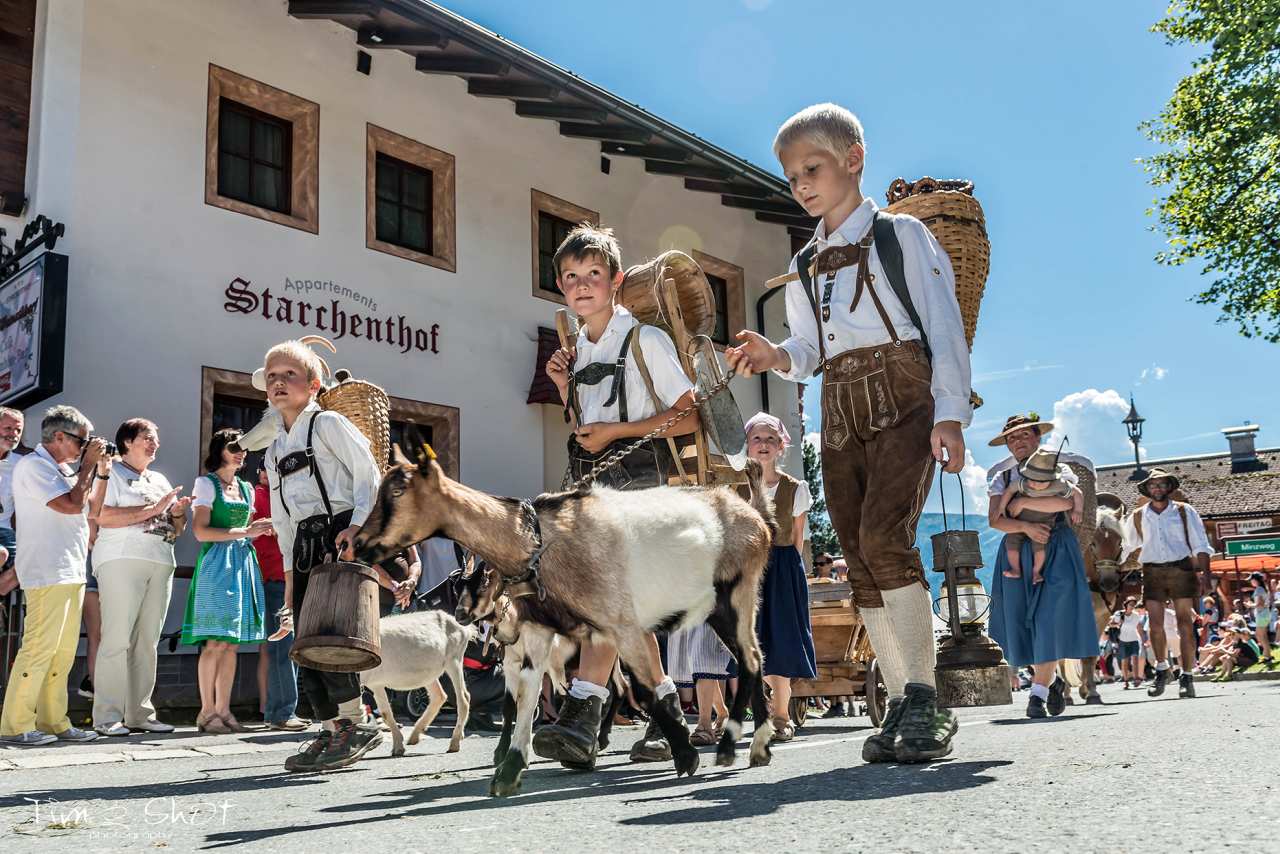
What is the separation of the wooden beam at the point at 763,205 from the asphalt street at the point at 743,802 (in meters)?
13.4

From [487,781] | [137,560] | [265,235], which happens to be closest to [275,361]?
[487,781]

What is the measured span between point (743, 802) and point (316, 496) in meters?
2.83

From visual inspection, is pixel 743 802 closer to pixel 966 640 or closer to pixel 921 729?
pixel 921 729

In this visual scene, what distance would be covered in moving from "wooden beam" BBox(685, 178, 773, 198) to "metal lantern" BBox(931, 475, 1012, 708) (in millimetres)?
10502

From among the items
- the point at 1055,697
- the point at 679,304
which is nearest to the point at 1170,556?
the point at 1055,697

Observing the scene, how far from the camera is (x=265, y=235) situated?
12.0 meters

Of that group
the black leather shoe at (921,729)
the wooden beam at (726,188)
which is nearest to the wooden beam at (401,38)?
the wooden beam at (726,188)

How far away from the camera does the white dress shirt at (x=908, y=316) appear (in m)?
3.94

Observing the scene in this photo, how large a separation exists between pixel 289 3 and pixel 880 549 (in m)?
10.9

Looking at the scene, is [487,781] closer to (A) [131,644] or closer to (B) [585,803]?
(B) [585,803]

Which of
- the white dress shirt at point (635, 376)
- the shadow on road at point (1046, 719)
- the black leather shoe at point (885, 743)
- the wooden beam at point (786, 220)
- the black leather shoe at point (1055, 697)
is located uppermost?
the wooden beam at point (786, 220)

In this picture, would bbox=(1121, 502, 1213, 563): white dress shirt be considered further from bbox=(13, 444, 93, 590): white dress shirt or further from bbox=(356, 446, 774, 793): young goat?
bbox=(13, 444, 93, 590): white dress shirt

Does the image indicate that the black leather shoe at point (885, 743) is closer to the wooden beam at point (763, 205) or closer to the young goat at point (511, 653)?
the young goat at point (511, 653)

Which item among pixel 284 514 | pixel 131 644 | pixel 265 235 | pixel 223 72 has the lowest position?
pixel 131 644
